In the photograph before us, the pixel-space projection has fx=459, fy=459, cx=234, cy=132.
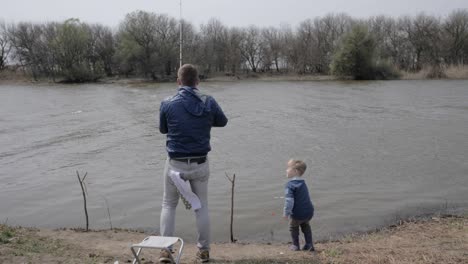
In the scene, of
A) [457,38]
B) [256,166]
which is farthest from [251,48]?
[256,166]

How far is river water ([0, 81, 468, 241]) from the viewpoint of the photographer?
30.8 feet

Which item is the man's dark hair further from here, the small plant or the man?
the small plant

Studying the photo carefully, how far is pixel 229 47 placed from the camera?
80.2 m

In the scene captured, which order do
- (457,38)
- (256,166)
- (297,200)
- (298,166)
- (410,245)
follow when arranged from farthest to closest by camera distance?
(457,38)
(256,166)
(410,245)
(297,200)
(298,166)

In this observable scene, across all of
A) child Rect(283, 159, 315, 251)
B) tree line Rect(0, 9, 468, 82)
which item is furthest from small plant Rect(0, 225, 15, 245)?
tree line Rect(0, 9, 468, 82)

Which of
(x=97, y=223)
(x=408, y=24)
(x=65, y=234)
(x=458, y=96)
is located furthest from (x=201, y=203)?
(x=408, y=24)

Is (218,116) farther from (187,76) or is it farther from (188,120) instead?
(187,76)

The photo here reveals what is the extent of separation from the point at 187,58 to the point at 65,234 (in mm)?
65812

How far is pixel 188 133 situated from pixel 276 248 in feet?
8.89

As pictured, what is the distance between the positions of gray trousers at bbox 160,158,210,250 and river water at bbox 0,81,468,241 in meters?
3.17

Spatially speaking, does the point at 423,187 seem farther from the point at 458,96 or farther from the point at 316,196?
the point at 458,96

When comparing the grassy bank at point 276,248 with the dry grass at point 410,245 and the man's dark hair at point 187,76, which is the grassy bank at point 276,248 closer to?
the dry grass at point 410,245

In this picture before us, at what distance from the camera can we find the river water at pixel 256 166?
9.38 metres

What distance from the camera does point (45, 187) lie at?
11.7 meters
